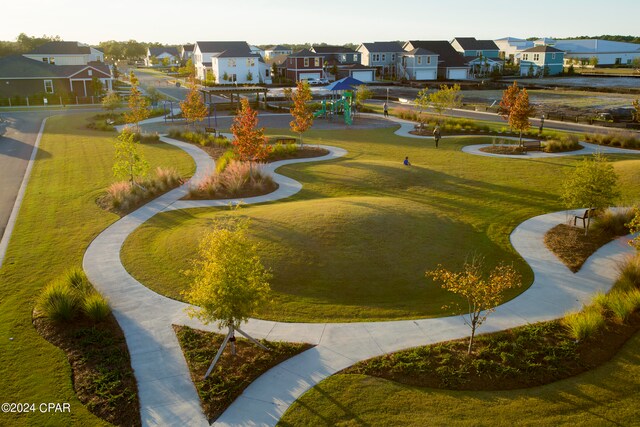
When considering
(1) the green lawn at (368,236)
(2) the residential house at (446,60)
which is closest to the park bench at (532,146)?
(1) the green lawn at (368,236)

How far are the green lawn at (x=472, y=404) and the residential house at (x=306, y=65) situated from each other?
8343cm

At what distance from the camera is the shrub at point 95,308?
12.8 metres

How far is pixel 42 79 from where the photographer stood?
64938mm

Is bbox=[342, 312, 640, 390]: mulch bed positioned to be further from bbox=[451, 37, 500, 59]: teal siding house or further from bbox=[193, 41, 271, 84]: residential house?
bbox=[451, 37, 500, 59]: teal siding house

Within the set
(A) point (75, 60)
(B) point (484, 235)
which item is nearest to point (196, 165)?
(B) point (484, 235)

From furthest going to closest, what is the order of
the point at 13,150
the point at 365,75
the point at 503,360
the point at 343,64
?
the point at 343,64 < the point at 365,75 < the point at 13,150 < the point at 503,360

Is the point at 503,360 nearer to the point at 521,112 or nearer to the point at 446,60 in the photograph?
the point at 521,112

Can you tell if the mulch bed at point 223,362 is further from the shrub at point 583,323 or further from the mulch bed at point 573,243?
the mulch bed at point 573,243

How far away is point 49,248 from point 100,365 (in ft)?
27.0

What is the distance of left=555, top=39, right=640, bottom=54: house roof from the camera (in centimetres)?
14275

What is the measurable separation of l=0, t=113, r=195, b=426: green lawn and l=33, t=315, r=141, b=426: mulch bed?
0.70 ft

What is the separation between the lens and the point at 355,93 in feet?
181

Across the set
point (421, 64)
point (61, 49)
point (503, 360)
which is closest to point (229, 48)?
point (61, 49)

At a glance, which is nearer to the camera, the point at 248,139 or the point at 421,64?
the point at 248,139
